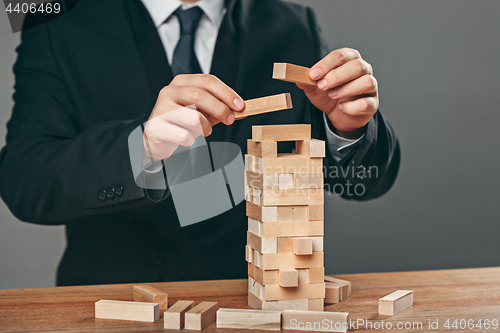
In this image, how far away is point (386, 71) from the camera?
2812mm

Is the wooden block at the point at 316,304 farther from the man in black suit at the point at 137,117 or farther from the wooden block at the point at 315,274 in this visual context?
the man in black suit at the point at 137,117

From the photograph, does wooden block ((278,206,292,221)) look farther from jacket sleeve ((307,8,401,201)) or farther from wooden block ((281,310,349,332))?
jacket sleeve ((307,8,401,201))

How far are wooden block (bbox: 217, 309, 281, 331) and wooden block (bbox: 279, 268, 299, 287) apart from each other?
10cm

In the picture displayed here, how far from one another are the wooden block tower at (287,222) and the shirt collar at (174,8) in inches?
47.0

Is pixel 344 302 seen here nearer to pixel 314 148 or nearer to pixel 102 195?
pixel 314 148

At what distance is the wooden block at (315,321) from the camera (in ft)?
3.71

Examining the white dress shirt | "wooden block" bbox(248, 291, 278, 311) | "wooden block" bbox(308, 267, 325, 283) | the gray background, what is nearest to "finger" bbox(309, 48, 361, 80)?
"wooden block" bbox(308, 267, 325, 283)

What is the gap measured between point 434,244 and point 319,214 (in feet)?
6.54

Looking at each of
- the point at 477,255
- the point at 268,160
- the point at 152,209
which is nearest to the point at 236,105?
the point at 268,160

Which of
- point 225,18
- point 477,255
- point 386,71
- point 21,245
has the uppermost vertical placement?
point 225,18

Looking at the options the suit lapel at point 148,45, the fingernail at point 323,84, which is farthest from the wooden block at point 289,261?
the suit lapel at point 148,45

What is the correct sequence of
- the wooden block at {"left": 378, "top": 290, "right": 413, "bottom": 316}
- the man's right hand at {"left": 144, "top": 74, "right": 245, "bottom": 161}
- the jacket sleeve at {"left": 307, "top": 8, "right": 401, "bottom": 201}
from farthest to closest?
the jacket sleeve at {"left": 307, "top": 8, "right": 401, "bottom": 201} < the man's right hand at {"left": 144, "top": 74, "right": 245, "bottom": 161} < the wooden block at {"left": 378, "top": 290, "right": 413, "bottom": 316}

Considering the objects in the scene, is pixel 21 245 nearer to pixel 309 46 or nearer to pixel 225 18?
pixel 225 18

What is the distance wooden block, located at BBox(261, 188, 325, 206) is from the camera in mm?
1258
